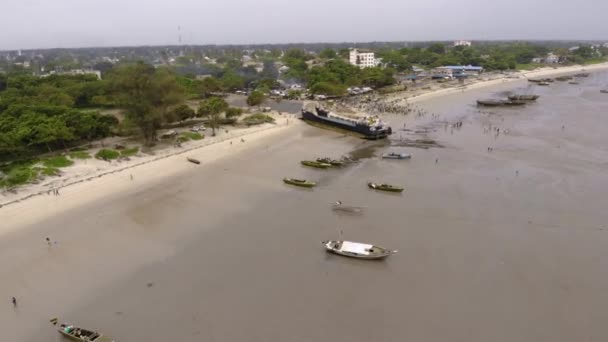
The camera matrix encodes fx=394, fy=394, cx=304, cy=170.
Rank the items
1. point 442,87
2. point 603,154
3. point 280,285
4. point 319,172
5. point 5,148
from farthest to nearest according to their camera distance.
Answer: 1. point 442,87
2. point 603,154
3. point 319,172
4. point 5,148
5. point 280,285

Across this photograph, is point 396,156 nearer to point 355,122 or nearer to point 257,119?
point 355,122

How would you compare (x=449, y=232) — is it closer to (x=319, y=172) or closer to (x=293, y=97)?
(x=319, y=172)

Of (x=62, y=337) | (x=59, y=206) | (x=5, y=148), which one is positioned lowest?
(x=62, y=337)

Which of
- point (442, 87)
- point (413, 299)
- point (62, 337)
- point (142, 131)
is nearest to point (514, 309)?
point (413, 299)

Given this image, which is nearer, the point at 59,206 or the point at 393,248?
the point at 393,248

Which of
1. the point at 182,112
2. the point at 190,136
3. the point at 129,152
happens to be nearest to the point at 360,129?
the point at 190,136

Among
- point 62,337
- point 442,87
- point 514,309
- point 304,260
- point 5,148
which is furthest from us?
point 442,87
